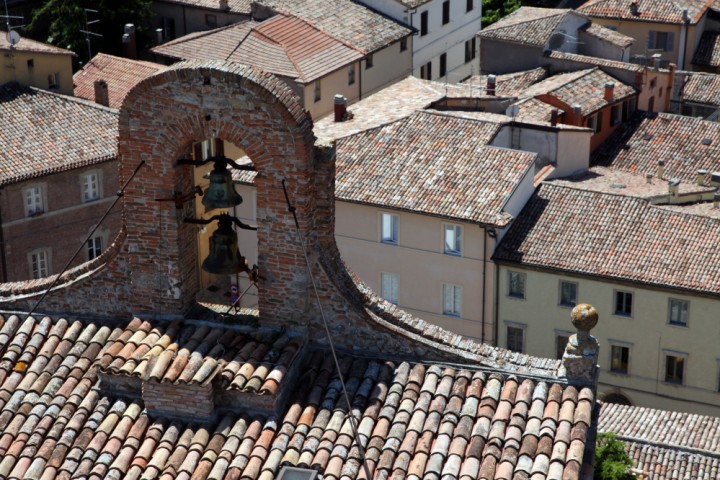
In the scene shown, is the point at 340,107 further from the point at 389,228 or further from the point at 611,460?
the point at 611,460

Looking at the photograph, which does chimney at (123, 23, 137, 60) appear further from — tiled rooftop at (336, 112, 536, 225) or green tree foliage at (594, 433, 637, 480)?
green tree foliage at (594, 433, 637, 480)

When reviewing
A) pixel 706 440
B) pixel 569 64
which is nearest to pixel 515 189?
pixel 706 440

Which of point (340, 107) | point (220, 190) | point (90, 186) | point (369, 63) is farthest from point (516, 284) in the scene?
point (220, 190)

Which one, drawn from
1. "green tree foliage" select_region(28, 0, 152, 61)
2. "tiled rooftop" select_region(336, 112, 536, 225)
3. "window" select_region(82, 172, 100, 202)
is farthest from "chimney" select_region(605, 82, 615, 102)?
"green tree foliage" select_region(28, 0, 152, 61)

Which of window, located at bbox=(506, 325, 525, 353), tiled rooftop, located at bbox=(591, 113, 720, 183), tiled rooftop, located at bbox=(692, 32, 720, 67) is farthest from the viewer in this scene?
tiled rooftop, located at bbox=(692, 32, 720, 67)

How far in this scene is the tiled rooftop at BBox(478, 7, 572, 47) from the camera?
227ft

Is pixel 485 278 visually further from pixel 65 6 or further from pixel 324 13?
pixel 65 6

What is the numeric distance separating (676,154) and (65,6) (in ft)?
107

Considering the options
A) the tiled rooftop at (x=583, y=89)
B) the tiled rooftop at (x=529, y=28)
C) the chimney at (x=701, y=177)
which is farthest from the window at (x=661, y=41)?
the chimney at (x=701, y=177)

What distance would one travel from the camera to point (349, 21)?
71.1m

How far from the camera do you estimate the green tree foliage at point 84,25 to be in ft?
231

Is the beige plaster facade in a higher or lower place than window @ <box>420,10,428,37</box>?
lower

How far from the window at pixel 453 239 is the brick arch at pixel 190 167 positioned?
2803cm

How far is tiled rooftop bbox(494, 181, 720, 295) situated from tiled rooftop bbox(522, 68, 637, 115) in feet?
42.5
